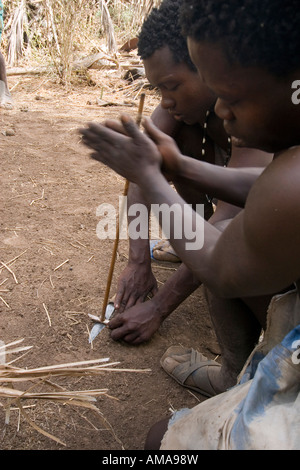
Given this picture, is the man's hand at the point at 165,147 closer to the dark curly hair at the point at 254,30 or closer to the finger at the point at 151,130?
the finger at the point at 151,130

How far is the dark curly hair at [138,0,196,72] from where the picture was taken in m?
2.03

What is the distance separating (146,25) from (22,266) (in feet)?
4.42

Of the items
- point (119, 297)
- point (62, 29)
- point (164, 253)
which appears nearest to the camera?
point (119, 297)

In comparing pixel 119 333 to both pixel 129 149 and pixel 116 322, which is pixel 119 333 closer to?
pixel 116 322

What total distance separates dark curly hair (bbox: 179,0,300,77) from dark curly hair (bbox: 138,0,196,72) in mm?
882

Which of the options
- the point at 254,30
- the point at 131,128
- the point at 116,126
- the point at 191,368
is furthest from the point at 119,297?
the point at 254,30

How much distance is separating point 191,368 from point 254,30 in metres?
1.36

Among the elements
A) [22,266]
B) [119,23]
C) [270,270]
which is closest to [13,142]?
[22,266]

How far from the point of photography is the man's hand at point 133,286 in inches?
92.0

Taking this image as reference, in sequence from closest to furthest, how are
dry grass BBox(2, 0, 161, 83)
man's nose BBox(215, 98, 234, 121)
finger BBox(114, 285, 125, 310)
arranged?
man's nose BBox(215, 98, 234, 121)
finger BBox(114, 285, 125, 310)
dry grass BBox(2, 0, 161, 83)

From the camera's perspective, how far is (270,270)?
1191 millimetres

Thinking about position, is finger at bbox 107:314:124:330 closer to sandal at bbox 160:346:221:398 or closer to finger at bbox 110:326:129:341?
finger at bbox 110:326:129:341

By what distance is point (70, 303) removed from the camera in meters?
2.45

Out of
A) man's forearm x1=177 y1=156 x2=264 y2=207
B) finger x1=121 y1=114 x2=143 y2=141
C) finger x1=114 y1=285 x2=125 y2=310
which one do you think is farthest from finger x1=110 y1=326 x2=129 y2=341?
finger x1=121 y1=114 x2=143 y2=141
